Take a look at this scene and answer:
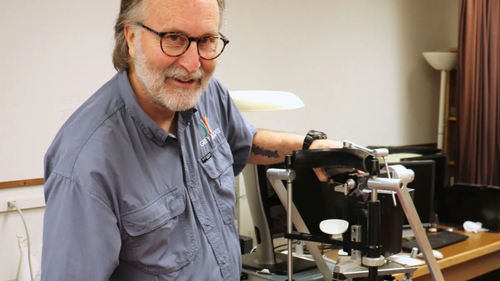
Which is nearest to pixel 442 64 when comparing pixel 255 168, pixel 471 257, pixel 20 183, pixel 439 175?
pixel 439 175

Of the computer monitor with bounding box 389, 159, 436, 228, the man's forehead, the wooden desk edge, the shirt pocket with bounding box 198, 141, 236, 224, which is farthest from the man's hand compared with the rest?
the computer monitor with bounding box 389, 159, 436, 228

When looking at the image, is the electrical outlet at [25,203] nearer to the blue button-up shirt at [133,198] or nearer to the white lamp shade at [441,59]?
the blue button-up shirt at [133,198]

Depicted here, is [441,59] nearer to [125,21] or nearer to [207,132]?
[207,132]

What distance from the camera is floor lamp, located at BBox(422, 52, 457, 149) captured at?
4.30m

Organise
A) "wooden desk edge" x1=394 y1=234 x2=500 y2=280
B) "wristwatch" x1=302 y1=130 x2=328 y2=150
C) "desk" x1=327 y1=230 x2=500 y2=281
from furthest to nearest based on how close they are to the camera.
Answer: "desk" x1=327 y1=230 x2=500 y2=281, "wooden desk edge" x1=394 y1=234 x2=500 y2=280, "wristwatch" x1=302 y1=130 x2=328 y2=150

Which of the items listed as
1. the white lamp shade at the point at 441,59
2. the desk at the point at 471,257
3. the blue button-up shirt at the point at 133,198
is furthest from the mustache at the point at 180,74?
the white lamp shade at the point at 441,59

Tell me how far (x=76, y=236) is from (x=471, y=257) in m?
2.28

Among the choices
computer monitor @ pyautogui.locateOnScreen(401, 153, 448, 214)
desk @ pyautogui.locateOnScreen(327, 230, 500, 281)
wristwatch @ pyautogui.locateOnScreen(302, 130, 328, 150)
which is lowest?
desk @ pyautogui.locateOnScreen(327, 230, 500, 281)

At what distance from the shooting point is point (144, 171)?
1312mm

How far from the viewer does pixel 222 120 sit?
1.70 metres

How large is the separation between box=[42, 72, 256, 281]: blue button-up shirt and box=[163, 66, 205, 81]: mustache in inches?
4.1

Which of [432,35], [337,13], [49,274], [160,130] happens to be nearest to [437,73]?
[432,35]

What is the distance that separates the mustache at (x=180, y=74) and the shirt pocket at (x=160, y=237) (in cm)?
26

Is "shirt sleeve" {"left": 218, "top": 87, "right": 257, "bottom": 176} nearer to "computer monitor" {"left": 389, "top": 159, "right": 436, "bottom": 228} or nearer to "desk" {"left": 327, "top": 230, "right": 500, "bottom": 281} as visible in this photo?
"desk" {"left": 327, "top": 230, "right": 500, "bottom": 281}
